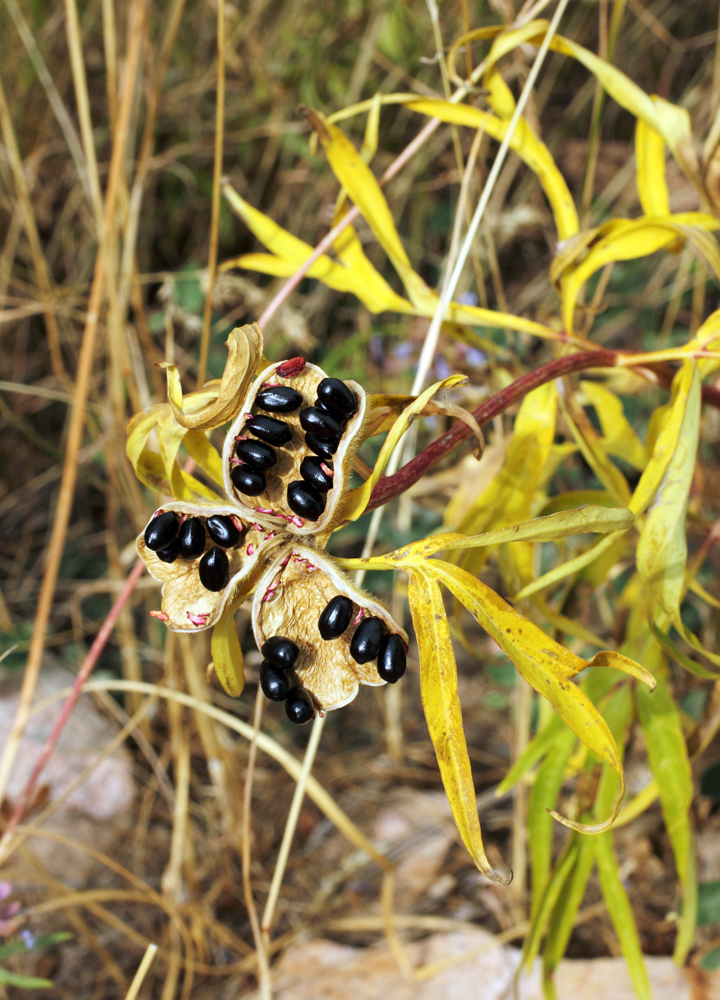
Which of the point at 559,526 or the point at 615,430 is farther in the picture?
the point at 615,430

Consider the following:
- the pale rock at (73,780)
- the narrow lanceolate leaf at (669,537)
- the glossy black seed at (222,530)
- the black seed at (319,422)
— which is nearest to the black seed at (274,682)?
the glossy black seed at (222,530)

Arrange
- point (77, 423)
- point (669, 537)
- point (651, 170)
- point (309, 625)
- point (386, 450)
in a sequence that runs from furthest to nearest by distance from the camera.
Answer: point (77, 423), point (651, 170), point (669, 537), point (309, 625), point (386, 450)

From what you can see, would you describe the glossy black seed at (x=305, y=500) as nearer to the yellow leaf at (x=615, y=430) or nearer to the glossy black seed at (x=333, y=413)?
the glossy black seed at (x=333, y=413)

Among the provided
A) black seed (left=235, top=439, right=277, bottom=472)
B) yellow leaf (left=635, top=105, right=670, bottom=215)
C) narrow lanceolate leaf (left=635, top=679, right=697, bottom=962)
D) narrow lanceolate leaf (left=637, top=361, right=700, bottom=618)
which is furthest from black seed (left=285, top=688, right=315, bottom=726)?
yellow leaf (left=635, top=105, right=670, bottom=215)

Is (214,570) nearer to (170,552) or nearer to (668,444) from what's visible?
(170,552)

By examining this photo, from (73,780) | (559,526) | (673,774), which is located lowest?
(73,780)

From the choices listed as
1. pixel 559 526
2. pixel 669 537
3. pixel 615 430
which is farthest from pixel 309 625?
pixel 615 430

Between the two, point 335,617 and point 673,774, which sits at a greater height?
point 335,617

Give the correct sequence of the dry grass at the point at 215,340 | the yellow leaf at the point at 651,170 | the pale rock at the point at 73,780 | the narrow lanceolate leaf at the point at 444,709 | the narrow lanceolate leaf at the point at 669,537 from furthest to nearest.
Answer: the pale rock at the point at 73,780
the dry grass at the point at 215,340
the yellow leaf at the point at 651,170
the narrow lanceolate leaf at the point at 669,537
the narrow lanceolate leaf at the point at 444,709
